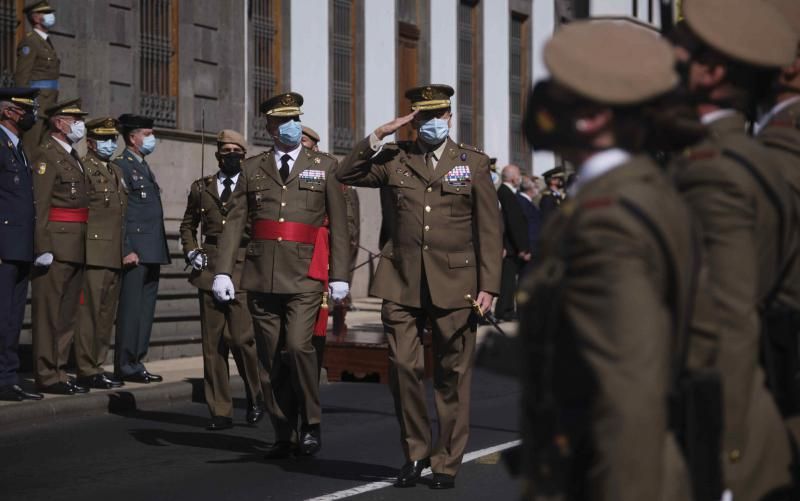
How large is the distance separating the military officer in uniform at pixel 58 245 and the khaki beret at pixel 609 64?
8943 millimetres

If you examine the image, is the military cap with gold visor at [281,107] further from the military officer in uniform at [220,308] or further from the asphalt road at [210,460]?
the asphalt road at [210,460]

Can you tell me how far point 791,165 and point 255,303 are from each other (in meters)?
5.26

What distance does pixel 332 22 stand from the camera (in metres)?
24.4

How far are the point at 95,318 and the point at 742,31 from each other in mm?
9234

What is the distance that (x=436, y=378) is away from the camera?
9016 millimetres

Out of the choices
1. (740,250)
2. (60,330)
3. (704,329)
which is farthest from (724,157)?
(60,330)

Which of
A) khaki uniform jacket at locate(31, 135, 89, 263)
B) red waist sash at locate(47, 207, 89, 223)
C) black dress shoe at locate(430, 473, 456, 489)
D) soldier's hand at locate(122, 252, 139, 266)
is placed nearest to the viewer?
black dress shoe at locate(430, 473, 456, 489)

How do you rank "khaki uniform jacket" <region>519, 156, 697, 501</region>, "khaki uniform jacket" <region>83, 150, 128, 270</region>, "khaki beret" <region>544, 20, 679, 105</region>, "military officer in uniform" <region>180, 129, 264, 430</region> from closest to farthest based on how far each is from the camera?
"khaki uniform jacket" <region>519, 156, 697, 501</region>
"khaki beret" <region>544, 20, 679, 105</region>
"military officer in uniform" <region>180, 129, 264, 430</region>
"khaki uniform jacket" <region>83, 150, 128, 270</region>

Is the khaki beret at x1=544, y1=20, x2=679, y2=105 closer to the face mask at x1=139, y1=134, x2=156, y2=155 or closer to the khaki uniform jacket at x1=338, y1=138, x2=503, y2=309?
the khaki uniform jacket at x1=338, y1=138, x2=503, y2=309

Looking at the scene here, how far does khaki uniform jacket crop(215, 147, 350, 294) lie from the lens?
9.83 m

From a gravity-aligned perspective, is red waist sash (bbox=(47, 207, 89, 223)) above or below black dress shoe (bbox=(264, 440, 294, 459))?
above

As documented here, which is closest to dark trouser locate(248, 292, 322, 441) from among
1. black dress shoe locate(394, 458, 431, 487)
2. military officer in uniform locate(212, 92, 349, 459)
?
military officer in uniform locate(212, 92, 349, 459)

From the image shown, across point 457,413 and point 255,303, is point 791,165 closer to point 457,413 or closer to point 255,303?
point 457,413

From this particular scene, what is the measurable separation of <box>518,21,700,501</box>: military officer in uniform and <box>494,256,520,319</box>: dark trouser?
17.0m
